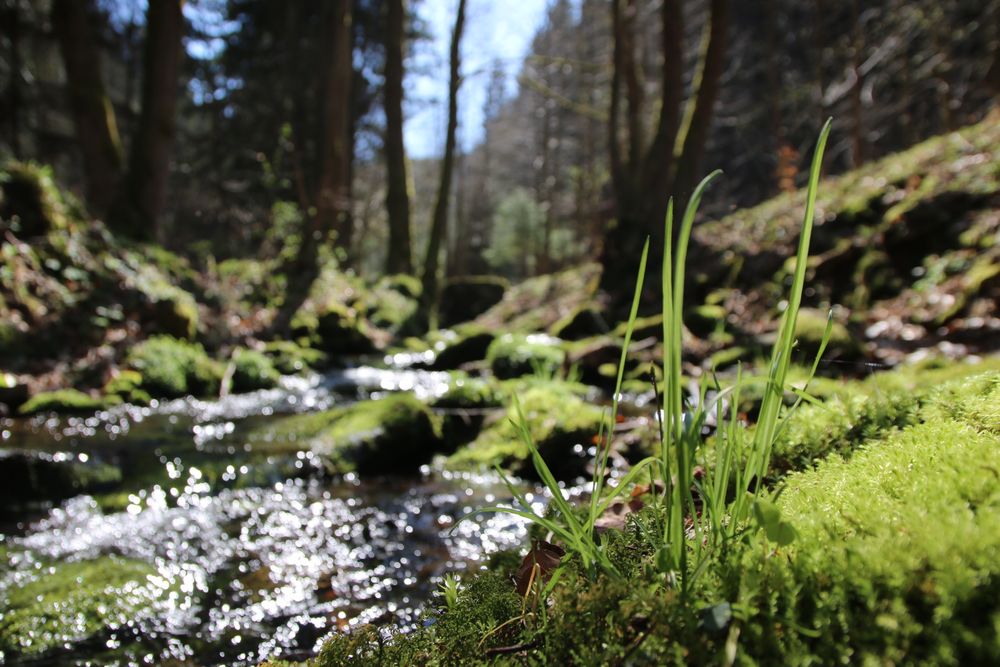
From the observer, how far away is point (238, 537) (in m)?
3.04

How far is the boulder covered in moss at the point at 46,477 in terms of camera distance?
3336mm

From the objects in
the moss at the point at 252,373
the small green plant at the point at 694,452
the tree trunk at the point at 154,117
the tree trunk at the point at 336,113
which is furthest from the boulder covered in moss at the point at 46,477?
the tree trunk at the point at 336,113

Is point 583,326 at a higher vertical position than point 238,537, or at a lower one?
higher

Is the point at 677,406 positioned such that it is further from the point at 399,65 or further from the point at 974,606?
the point at 399,65

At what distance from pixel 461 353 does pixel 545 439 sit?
5.43 metres

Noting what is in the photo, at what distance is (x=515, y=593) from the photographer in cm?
122

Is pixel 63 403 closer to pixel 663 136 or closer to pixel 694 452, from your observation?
pixel 694 452

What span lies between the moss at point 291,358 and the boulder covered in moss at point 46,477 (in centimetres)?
405

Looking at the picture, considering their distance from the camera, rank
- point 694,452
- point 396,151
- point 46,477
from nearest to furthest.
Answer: point 694,452, point 46,477, point 396,151

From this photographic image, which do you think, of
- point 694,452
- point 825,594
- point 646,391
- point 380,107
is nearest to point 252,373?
point 646,391

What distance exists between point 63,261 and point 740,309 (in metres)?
9.20

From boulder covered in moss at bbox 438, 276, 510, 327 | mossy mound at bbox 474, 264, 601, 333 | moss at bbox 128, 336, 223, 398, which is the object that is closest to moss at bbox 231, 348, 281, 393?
moss at bbox 128, 336, 223, 398

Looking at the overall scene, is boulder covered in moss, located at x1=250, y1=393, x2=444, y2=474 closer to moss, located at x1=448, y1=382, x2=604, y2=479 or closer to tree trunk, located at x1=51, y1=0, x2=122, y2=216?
moss, located at x1=448, y1=382, x2=604, y2=479

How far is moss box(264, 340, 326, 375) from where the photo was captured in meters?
7.79
